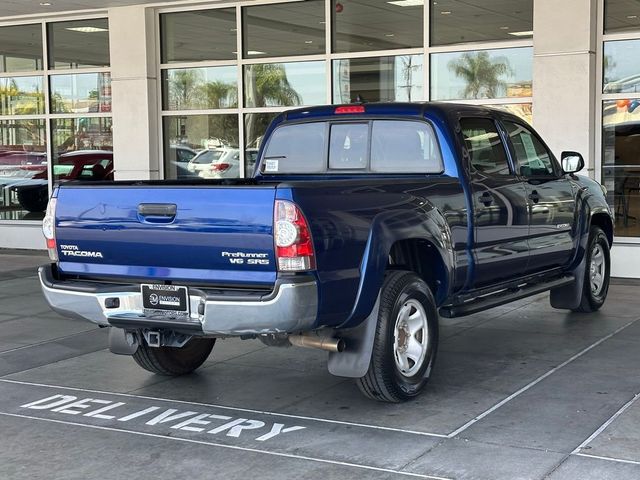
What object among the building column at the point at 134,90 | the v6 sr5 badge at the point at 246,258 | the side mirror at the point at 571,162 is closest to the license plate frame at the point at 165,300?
the v6 sr5 badge at the point at 246,258

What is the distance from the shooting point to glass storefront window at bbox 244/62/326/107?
13545mm

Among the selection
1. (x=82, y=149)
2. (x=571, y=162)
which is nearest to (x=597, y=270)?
(x=571, y=162)

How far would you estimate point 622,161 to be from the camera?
462 inches

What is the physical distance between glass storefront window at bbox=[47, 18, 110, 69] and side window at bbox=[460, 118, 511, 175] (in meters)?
9.19

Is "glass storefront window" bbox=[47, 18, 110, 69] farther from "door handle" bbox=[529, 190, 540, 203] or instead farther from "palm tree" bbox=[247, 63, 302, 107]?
"door handle" bbox=[529, 190, 540, 203]

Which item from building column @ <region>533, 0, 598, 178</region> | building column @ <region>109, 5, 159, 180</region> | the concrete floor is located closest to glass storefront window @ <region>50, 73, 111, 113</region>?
building column @ <region>109, 5, 159, 180</region>

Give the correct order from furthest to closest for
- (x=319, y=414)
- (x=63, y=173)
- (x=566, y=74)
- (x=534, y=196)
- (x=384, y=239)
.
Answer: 1. (x=63, y=173)
2. (x=566, y=74)
3. (x=534, y=196)
4. (x=319, y=414)
5. (x=384, y=239)

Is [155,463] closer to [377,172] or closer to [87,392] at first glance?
[87,392]

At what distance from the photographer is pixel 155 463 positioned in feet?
16.8

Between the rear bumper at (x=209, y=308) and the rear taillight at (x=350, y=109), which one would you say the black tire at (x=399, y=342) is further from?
the rear taillight at (x=350, y=109)

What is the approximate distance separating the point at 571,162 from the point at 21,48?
10773 mm

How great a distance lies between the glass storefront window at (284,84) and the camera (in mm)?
13545

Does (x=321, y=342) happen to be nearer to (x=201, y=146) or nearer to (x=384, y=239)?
(x=384, y=239)

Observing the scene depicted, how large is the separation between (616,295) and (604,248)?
1.25 m
